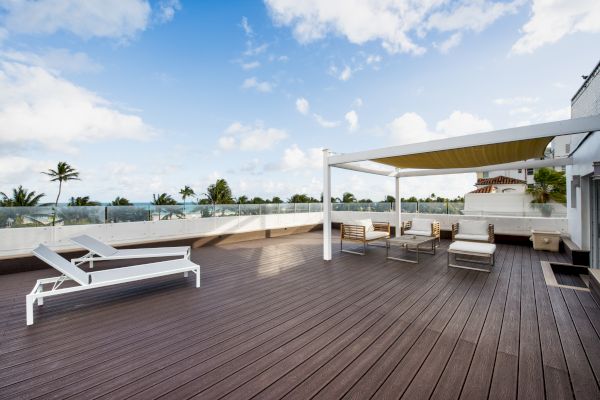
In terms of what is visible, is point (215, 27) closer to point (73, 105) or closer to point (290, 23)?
point (290, 23)

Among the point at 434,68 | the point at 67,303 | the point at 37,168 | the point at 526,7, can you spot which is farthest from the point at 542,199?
the point at 37,168

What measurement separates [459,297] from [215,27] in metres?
12.1

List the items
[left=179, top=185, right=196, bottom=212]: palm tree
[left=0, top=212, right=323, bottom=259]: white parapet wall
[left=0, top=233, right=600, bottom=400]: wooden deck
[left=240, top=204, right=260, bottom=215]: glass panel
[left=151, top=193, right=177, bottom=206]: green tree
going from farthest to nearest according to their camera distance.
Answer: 1. [left=179, top=185, right=196, bottom=212]: palm tree
2. [left=151, top=193, right=177, bottom=206]: green tree
3. [left=240, top=204, right=260, bottom=215]: glass panel
4. [left=0, top=212, right=323, bottom=259]: white parapet wall
5. [left=0, top=233, right=600, bottom=400]: wooden deck

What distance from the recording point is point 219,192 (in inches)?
1080

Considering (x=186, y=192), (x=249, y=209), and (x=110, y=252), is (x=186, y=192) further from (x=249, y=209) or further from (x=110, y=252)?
(x=110, y=252)

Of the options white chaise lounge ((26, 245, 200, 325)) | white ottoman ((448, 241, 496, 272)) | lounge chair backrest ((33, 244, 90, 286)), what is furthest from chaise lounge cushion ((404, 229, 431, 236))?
lounge chair backrest ((33, 244, 90, 286))

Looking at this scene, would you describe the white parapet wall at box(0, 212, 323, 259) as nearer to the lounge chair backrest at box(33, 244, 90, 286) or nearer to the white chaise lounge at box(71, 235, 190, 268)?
the white chaise lounge at box(71, 235, 190, 268)

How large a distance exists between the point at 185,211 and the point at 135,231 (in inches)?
62.7

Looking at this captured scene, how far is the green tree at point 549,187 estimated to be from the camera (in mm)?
20859

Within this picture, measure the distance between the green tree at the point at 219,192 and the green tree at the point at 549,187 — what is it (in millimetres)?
28259

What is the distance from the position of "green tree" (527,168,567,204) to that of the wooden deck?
22996 mm

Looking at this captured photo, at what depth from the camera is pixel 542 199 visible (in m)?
21.0

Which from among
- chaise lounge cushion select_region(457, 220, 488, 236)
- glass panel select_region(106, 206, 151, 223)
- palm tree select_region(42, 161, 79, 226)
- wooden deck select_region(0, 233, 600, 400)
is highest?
palm tree select_region(42, 161, 79, 226)

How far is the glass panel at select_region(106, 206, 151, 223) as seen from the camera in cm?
730
